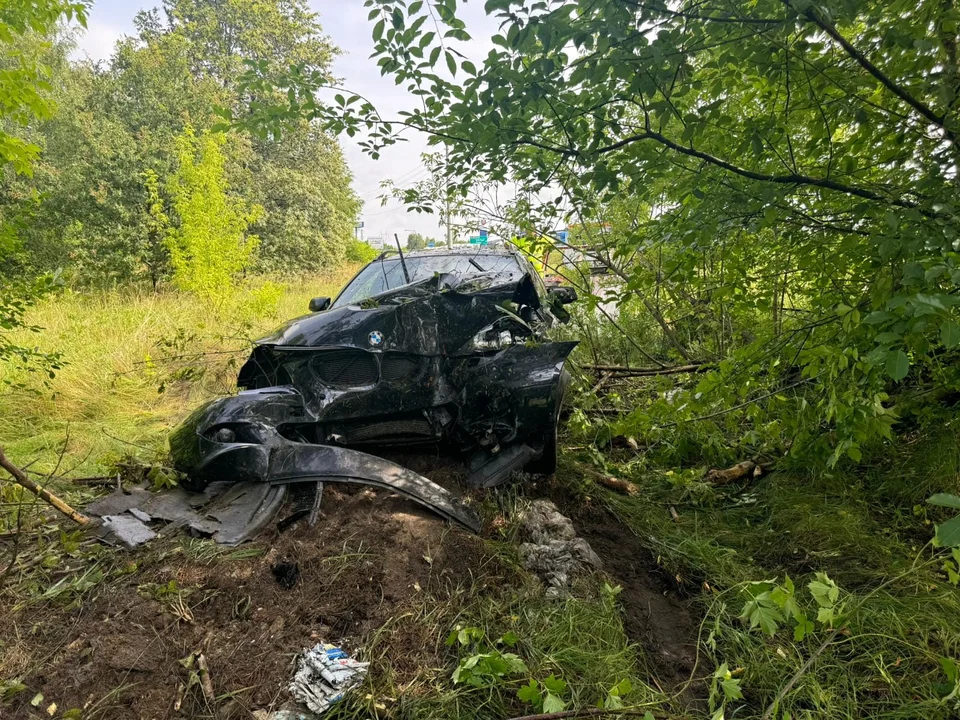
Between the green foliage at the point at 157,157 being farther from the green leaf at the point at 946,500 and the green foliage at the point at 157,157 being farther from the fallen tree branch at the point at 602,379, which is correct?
the green leaf at the point at 946,500

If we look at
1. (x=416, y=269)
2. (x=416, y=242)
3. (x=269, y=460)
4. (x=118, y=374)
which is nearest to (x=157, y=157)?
(x=416, y=242)

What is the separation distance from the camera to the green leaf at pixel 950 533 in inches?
44.0

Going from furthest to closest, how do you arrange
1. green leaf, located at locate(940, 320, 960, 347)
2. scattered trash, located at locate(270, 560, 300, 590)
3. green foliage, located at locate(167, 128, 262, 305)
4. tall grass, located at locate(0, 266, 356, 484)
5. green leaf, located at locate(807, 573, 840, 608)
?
green foliage, located at locate(167, 128, 262, 305), tall grass, located at locate(0, 266, 356, 484), scattered trash, located at locate(270, 560, 300, 590), green leaf, located at locate(807, 573, 840, 608), green leaf, located at locate(940, 320, 960, 347)

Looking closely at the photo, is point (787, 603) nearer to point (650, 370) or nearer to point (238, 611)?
point (238, 611)

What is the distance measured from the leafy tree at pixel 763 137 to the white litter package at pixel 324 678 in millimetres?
1717

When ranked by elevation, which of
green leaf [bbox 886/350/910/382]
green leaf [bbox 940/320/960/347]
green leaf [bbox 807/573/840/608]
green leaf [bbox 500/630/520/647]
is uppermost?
green leaf [bbox 940/320/960/347]

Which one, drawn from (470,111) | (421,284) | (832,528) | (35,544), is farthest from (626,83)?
(35,544)

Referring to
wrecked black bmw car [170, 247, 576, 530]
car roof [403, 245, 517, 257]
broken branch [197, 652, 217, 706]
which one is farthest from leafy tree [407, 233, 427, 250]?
broken branch [197, 652, 217, 706]

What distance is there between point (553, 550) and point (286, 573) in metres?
1.29

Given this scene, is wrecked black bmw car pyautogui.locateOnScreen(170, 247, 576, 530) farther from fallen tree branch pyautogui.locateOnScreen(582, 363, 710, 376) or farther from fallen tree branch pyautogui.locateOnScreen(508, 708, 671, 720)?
fallen tree branch pyautogui.locateOnScreen(508, 708, 671, 720)

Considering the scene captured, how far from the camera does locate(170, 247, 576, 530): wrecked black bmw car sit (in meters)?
2.84

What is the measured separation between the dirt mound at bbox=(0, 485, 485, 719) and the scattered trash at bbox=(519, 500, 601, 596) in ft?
1.05

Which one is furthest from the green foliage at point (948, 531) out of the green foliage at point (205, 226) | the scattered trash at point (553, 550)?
the green foliage at point (205, 226)

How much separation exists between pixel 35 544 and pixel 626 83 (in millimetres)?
3198
